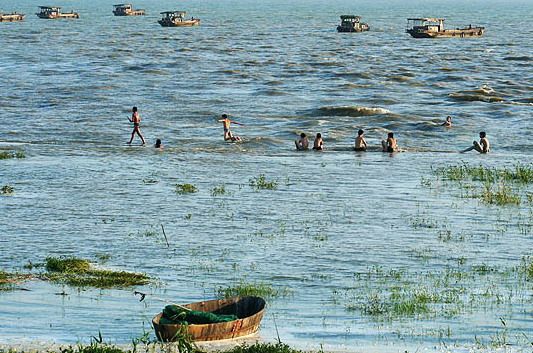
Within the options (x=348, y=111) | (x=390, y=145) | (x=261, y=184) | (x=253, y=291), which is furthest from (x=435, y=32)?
(x=253, y=291)

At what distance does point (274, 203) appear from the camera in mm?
23953

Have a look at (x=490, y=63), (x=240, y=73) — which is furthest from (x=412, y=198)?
(x=490, y=63)

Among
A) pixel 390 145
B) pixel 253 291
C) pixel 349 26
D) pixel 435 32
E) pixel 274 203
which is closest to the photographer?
pixel 253 291

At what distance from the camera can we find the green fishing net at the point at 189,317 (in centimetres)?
1315

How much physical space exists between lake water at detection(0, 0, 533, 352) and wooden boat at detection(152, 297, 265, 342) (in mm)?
395

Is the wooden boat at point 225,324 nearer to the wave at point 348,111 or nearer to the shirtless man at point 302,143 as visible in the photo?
the shirtless man at point 302,143

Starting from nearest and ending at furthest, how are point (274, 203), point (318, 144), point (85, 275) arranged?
point (85, 275)
point (274, 203)
point (318, 144)

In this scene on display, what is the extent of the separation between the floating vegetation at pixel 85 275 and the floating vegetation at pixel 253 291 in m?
1.56

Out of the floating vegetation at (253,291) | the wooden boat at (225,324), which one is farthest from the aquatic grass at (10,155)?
the wooden boat at (225,324)

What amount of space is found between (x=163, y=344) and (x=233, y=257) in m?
6.10

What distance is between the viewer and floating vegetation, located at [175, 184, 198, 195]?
83.3 ft

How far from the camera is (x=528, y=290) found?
16219mm

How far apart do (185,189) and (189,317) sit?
12.4m

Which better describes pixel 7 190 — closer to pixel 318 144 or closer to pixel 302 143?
pixel 302 143
